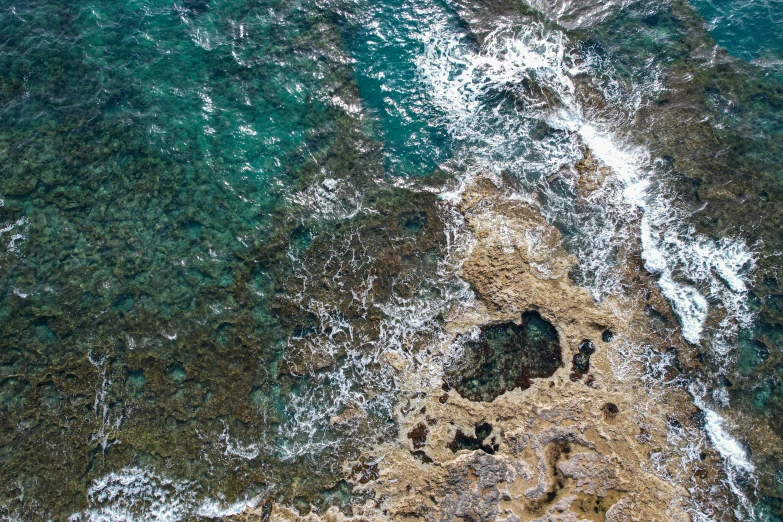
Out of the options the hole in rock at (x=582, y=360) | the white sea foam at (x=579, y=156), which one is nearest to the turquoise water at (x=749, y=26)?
the white sea foam at (x=579, y=156)

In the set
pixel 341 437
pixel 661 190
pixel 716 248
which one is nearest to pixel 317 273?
pixel 341 437

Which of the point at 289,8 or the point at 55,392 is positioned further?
the point at 289,8

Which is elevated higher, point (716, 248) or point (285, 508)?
point (716, 248)

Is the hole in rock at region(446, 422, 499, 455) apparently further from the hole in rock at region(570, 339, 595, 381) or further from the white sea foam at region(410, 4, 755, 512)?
the white sea foam at region(410, 4, 755, 512)

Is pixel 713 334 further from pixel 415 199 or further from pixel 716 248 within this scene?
pixel 415 199

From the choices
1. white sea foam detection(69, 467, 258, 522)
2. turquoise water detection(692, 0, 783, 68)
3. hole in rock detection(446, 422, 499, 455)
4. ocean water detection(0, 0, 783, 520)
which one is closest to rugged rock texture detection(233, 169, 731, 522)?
hole in rock detection(446, 422, 499, 455)

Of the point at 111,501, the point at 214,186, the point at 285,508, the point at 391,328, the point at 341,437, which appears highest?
the point at 214,186
